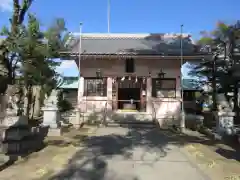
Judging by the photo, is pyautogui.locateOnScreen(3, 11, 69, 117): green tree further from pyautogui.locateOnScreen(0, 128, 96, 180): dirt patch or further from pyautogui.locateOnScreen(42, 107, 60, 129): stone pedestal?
pyautogui.locateOnScreen(0, 128, 96, 180): dirt patch

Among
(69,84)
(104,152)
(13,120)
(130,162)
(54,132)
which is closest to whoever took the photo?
(130,162)

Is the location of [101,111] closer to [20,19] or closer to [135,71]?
[135,71]

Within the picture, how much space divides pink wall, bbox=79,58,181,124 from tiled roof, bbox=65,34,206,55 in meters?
0.85

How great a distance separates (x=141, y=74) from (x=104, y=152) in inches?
403

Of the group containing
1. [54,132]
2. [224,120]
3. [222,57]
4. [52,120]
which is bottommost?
[54,132]

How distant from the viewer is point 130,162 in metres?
7.36

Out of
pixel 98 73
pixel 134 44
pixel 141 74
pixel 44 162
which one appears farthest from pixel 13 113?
pixel 134 44

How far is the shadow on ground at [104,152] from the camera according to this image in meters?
6.26

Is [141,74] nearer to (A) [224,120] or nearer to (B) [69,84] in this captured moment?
(A) [224,120]

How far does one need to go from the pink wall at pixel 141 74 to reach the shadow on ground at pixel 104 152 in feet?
19.1

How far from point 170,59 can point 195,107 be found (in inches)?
201

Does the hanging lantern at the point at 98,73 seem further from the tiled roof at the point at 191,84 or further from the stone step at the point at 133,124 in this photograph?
the tiled roof at the point at 191,84

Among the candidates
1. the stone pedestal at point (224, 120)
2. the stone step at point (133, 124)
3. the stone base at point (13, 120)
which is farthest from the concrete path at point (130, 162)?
the stone step at point (133, 124)

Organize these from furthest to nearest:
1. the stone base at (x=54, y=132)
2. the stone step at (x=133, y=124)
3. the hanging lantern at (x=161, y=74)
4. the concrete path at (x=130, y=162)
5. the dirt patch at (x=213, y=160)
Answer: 1. the hanging lantern at (x=161, y=74)
2. the stone step at (x=133, y=124)
3. the stone base at (x=54, y=132)
4. the dirt patch at (x=213, y=160)
5. the concrete path at (x=130, y=162)
